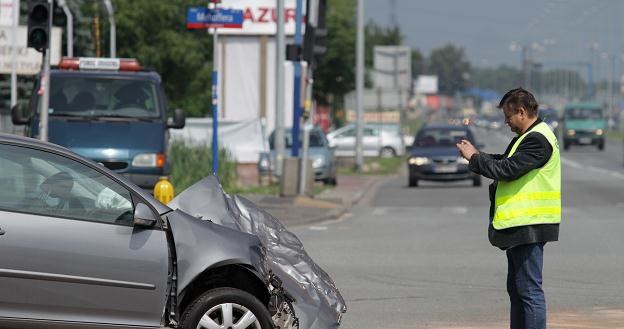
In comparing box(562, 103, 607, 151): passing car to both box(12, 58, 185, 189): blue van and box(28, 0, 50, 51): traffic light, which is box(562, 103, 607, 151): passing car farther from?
box(28, 0, 50, 51): traffic light

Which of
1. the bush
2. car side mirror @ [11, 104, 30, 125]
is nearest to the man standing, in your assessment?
car side mirror @ [11, 104, 30, 125]

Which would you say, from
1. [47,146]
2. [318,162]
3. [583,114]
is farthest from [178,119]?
[583,114]

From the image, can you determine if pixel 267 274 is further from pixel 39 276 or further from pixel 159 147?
pixel 159 147

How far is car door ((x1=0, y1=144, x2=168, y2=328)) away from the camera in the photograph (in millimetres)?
8320

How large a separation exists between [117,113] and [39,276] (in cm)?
1348

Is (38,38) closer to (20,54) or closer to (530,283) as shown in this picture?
(20,54)

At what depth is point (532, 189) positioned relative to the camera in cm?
897

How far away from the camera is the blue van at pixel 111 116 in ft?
69.7

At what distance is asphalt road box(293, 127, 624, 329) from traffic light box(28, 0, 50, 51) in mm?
4242

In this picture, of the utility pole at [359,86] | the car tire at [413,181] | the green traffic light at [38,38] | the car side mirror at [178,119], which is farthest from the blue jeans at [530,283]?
the utility pole at [359,86]

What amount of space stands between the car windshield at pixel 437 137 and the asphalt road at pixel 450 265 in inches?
304

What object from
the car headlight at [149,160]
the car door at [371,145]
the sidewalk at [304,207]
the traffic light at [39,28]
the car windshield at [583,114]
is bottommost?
Result: the car door at [371,145]

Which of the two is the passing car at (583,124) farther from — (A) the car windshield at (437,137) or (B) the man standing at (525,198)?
(B) the man standing at (525,198)

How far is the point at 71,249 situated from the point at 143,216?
441 mm
